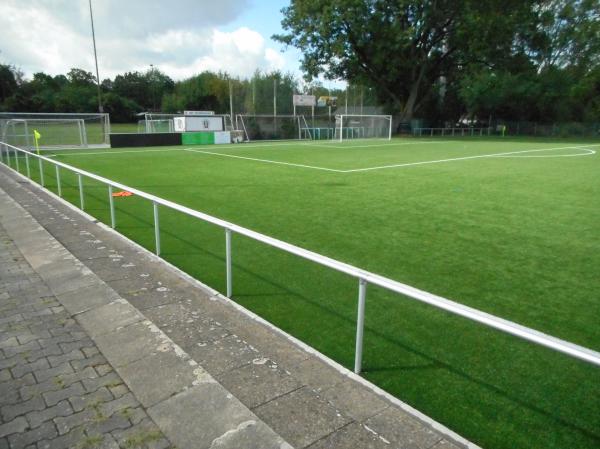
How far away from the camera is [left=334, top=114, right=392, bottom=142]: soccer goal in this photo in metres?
41.8

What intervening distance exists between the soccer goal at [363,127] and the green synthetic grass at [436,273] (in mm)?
29076

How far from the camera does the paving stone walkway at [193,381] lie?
2.62 m

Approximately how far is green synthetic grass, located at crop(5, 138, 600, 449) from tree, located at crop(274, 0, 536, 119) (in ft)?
91.9

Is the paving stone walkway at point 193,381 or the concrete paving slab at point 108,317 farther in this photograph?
the concrete paving slab at point 108,317

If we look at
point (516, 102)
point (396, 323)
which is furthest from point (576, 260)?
point (516, 102)

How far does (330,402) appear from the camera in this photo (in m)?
2.91

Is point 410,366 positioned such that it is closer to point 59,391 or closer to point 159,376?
point 159,376

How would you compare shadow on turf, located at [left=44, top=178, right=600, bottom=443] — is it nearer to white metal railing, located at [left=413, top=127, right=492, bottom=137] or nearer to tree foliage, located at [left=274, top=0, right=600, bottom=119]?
tree foliage, located at [left=274, top=0, right=600, bottom=119]

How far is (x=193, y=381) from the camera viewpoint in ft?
10.3

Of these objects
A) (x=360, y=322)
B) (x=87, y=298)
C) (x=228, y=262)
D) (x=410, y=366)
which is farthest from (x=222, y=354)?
(x=87, y=298)

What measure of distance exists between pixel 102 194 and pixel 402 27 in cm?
3422

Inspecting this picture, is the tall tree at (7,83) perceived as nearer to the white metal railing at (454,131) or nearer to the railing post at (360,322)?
the white metal railing at (454,131)

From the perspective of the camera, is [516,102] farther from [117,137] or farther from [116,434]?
[116,434]

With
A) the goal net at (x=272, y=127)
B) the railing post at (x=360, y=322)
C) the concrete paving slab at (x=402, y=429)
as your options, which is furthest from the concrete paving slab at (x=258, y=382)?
the goal net at (x=272, y=127)
